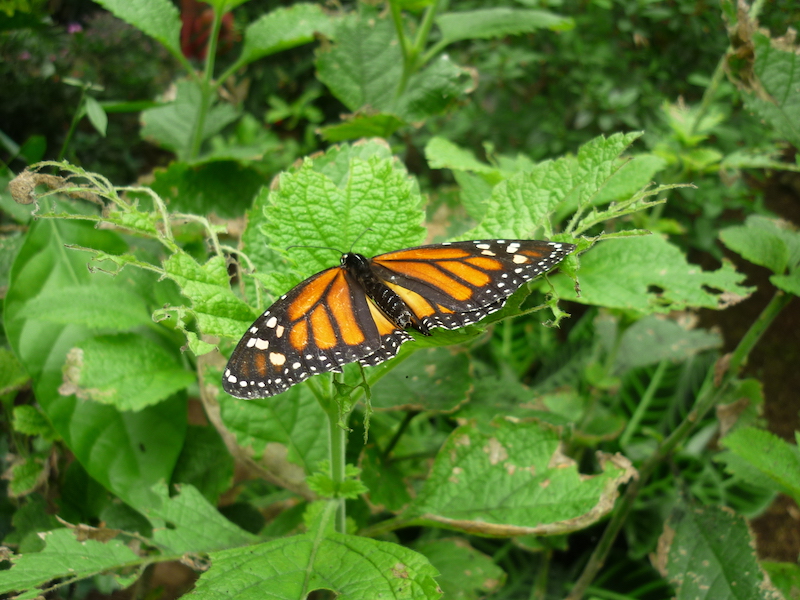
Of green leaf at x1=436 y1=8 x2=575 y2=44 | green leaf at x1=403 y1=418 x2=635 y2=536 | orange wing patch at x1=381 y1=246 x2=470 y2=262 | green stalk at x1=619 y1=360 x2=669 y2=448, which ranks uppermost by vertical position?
green leaf at x1=436 y1=8 x2=575 y2=44

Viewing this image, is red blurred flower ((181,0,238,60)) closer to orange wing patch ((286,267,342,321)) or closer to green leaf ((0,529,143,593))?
orange wing patch ((286,267,342,321))

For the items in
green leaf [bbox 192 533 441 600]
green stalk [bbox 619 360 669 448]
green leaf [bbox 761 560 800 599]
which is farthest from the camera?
green stalk [bbox 619 360 669 448]

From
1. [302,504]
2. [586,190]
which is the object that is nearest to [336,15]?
[586,190]

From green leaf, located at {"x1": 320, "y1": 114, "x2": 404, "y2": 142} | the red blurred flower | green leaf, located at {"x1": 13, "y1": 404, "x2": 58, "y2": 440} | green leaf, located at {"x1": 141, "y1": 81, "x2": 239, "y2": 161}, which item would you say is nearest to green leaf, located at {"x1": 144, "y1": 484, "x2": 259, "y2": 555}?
green leaf, located at {"x1": 13, "y1": 404, "x2": 58, "y2": 440}

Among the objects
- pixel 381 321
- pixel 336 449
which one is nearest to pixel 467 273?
pixel 381 321

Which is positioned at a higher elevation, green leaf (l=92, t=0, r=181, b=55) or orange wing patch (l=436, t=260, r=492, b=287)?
green leaf (l=92, t=0, r=181, b=55)
